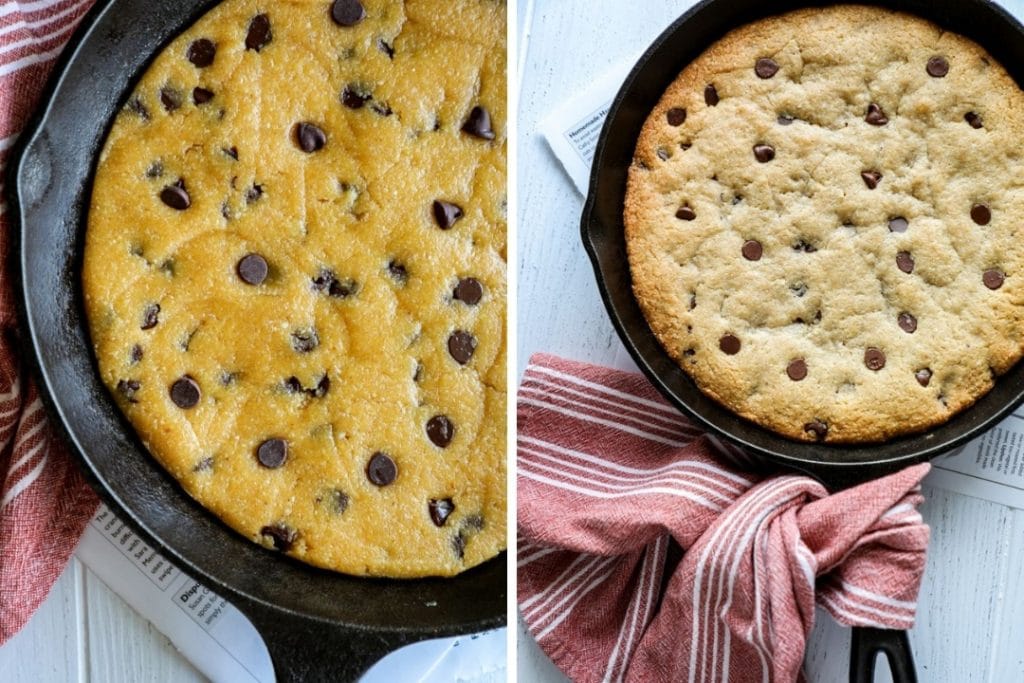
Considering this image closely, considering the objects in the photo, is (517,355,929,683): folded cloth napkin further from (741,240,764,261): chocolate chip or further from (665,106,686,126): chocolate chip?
(665,106,686,126): chocolate chip

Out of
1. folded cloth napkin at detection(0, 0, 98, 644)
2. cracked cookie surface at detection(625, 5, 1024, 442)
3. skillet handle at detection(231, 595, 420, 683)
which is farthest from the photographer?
cracked cookie surface at detection(625, 5, 1024, 442)

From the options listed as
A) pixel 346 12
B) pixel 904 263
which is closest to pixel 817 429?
pixel 904 263

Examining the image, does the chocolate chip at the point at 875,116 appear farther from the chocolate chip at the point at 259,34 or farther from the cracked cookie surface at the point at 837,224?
the chocolate chip at the point at 259,34

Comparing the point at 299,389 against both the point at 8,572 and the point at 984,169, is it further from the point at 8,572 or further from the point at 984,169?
the point at 984,169

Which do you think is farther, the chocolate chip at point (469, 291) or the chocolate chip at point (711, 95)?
the chocolate chip at point (711, 95)

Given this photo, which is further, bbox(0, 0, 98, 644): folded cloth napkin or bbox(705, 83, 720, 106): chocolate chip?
bbox(705, 83, 720, 106): chocolate chip

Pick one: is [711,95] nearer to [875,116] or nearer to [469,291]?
[875,116]

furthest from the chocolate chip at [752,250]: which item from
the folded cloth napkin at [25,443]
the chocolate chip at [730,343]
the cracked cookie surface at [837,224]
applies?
the folded cloth napkin at [25,443]

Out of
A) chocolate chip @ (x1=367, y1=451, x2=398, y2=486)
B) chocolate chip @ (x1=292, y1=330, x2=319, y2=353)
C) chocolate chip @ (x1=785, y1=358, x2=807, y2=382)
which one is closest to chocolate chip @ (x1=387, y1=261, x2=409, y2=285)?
chocolate chip @ (x1=292, y1=330, x2=319, y2=353)
